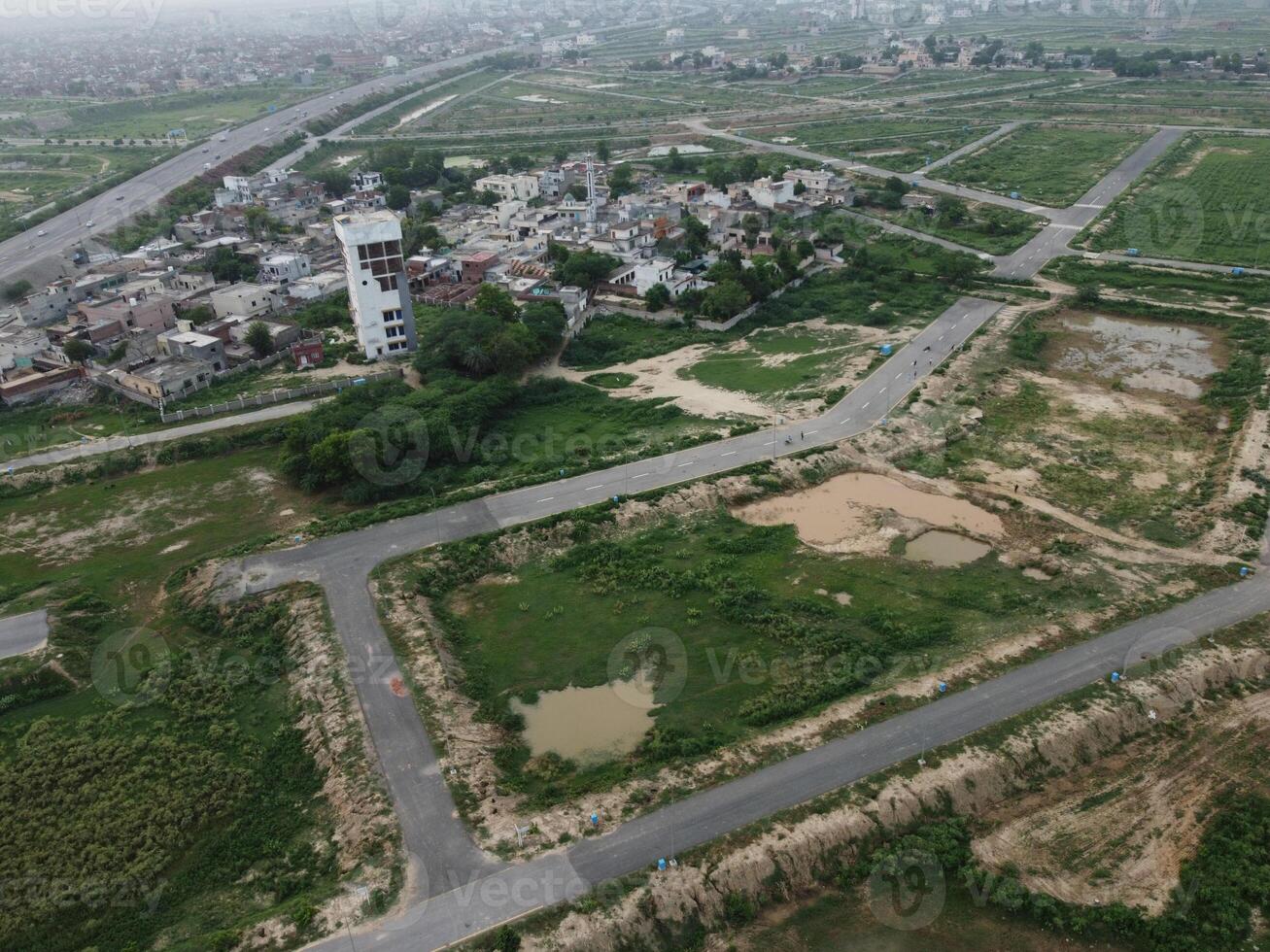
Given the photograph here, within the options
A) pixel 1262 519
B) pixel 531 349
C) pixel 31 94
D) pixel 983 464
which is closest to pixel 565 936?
pixel 983 464

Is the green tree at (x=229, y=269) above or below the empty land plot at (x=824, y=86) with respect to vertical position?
below

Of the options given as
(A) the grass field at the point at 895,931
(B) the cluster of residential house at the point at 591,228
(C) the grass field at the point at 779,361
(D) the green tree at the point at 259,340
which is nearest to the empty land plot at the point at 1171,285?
(C) the grass field at the point at 779,361

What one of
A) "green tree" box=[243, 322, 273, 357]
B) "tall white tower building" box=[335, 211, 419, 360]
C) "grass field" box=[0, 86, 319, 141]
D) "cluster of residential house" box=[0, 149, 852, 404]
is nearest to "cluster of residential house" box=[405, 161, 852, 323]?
"cluster of residential house" box=[0, 149, 852, 404]

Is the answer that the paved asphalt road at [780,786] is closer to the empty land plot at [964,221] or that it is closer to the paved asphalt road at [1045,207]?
the paved asphalt road at [1045,207]

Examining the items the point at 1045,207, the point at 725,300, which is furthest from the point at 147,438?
the point at 1045,207

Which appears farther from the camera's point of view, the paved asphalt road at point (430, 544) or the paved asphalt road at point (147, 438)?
the paved asphalt road at point (147, 438)

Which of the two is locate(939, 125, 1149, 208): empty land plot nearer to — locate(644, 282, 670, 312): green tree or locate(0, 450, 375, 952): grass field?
locate(644, 282, 670, 312): green tree

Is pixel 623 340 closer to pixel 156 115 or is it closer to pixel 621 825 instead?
pixel 621 825

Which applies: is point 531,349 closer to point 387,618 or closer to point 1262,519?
point 387,618
